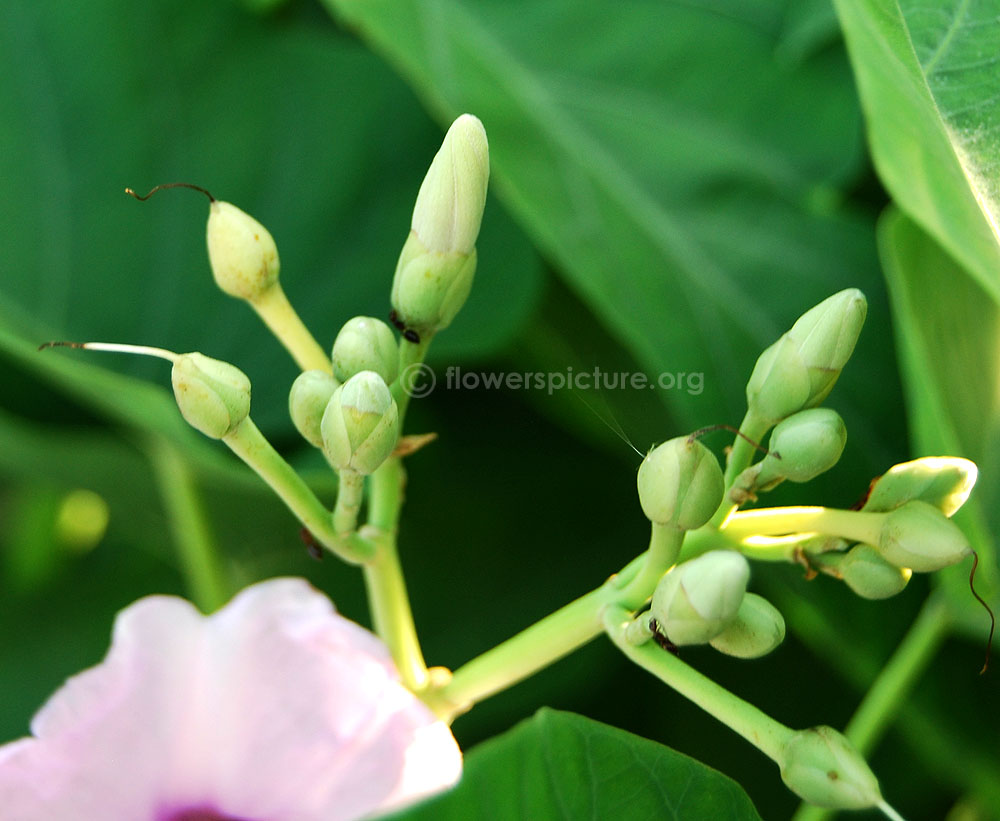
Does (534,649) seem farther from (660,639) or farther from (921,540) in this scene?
(921,540)

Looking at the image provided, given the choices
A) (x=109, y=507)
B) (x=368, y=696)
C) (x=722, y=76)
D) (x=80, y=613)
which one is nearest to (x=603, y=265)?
(x=722, y=76)

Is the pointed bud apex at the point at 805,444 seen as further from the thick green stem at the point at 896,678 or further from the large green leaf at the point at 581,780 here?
the thick green stem at the point at 896,678

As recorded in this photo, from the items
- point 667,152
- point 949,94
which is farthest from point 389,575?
point 667,152

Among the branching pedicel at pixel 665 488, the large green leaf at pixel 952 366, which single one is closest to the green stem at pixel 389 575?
the branching pedicel at pixel 665 488

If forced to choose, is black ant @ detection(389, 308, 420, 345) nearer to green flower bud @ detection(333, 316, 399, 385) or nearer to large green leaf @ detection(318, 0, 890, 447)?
green flower bud @ detection(333, 316, 399, 385)

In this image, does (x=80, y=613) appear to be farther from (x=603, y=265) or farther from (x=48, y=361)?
(x=603, y=265)
